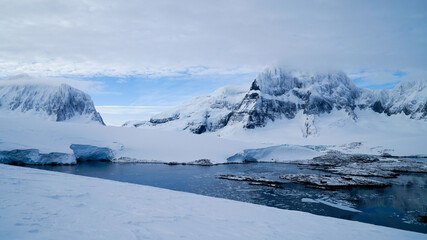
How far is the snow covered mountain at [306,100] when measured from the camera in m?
128

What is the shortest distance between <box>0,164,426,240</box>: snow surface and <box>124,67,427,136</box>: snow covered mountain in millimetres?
115508

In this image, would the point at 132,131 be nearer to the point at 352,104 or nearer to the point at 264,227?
the point at 264,227

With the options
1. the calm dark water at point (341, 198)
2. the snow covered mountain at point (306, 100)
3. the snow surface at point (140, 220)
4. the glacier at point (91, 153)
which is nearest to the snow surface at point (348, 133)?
the snow covered mountain at point (306, 100)

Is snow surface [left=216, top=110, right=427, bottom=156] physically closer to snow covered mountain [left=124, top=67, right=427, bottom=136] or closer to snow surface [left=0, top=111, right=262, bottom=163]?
snow covered mountain [left=124, top=67, right=427, bottom=136]

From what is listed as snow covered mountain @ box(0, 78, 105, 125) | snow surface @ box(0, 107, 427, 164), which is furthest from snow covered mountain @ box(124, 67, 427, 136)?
snow covered mountain @ box(0, 78, 105, 125)

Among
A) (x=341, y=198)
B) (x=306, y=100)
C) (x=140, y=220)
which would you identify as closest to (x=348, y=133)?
(x=306, y=100)

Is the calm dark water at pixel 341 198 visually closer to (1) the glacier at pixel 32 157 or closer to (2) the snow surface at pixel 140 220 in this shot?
(2) the snow surface at pixel 140 220

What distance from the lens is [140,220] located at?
7.80 meters

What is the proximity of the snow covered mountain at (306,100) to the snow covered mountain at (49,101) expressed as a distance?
2085 inches

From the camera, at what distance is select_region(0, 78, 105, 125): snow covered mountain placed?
139250 mm

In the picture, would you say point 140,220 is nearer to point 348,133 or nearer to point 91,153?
point 91,153

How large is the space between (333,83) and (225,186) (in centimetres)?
13854

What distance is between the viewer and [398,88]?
456 feet

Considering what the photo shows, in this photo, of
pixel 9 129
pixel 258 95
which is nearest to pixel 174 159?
pixel 9 129
